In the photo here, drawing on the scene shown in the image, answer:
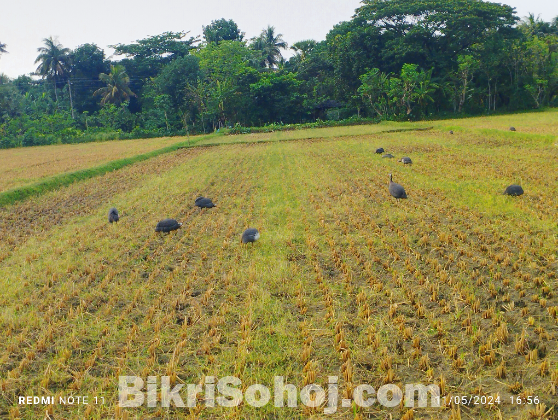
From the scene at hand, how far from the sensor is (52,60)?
45.4 m

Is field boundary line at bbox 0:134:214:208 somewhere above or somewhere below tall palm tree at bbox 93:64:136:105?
below

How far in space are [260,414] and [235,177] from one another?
10.5 metres

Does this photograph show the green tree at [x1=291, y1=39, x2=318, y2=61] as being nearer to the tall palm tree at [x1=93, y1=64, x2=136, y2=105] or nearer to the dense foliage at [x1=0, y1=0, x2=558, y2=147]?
the dense foliage at [x1=0, y1=0, x2=558, y2=147]

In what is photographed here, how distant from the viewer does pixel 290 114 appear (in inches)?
1636

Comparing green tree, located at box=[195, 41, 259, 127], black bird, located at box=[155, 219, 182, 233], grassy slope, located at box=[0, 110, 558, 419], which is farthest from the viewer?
green tree, located at box=[195, 41, 259, 127]

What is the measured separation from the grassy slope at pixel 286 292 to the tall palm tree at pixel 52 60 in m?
44.9

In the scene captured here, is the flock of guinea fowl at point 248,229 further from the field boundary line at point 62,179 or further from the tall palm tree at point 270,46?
the tall palm tree at point 270,46

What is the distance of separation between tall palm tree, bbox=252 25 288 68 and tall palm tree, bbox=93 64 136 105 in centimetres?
1891

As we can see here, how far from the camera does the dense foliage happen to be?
114 feet

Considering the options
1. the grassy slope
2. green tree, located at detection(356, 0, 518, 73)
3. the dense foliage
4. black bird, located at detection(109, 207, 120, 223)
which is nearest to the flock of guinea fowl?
black bird, located at detection(109, 207, 120, 223)

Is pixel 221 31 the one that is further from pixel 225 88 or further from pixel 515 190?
pixel 515 190

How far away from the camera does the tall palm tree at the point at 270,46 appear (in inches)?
2098

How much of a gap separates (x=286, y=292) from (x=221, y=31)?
56.8 m

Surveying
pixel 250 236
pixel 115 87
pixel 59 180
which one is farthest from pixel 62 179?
pixel 115 87
